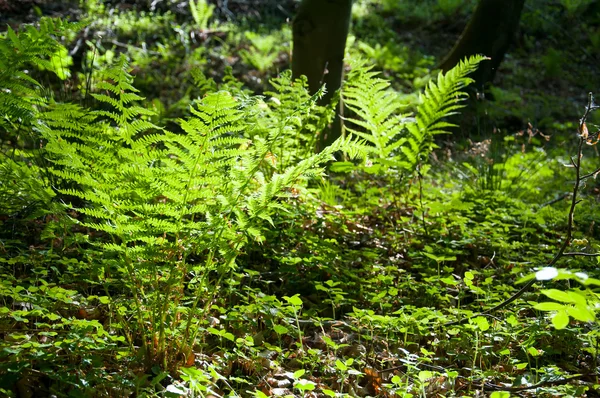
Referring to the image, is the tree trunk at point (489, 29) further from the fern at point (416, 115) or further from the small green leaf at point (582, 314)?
the small green leaf at point (582, 314)

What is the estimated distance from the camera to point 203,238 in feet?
6.37

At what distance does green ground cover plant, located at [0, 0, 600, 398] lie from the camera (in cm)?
186

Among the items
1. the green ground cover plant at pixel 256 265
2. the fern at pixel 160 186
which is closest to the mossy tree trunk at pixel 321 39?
the green ground cover plant at pixel 256 265

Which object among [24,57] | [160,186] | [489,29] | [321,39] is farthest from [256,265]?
[489,29]

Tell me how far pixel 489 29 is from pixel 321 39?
303 centimetres

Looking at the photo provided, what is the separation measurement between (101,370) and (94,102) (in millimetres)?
2536

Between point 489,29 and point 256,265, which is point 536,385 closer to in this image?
point 256,265

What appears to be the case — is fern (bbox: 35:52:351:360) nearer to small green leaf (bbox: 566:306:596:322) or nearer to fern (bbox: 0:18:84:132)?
fern (bbox: 0:18:84:132)

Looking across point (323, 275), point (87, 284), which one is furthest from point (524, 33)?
point (87, 284)

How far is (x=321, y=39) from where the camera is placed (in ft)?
13.3

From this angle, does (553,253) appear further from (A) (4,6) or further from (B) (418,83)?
(A) (4,6)

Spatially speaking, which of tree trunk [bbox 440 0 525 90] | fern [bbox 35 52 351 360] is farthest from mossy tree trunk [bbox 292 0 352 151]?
tree trunk [bbox 440 0 525 90]

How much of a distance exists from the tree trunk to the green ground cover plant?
8.55ft

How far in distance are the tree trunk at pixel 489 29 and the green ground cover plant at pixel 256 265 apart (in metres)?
2.60
